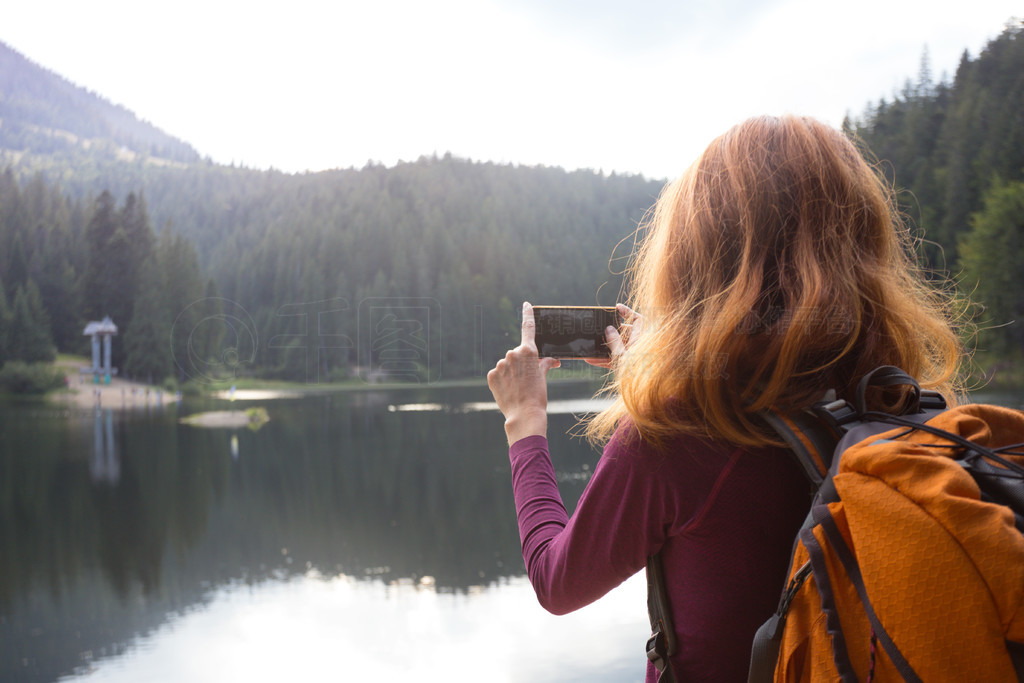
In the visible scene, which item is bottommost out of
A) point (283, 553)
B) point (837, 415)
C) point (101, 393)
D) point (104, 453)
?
point (283, 553)

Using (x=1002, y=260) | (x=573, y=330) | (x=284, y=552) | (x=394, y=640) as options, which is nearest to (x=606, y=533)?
(x=573, y=330)

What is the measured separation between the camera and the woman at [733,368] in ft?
1.72

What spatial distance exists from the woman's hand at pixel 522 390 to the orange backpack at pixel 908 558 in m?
0.27

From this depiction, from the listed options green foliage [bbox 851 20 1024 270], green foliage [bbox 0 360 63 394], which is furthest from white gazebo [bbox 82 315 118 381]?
green foliage [bbox 851 20 1024 270]

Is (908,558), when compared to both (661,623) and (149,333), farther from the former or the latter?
(149,333)

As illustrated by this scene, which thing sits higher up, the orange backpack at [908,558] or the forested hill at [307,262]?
the forested hill at [307,262]

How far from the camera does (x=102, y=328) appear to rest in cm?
2697

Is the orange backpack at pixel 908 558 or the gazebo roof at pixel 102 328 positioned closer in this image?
the orange backpack at pixel 908 558

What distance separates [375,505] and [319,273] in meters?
13.5

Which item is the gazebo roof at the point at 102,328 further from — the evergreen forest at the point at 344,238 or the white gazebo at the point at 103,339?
the evergreen forest at the point at 344,238

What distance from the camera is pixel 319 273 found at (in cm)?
3238

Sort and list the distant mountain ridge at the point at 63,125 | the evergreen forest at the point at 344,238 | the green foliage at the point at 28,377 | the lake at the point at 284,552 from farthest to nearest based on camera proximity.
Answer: the distant mountain ridge at the point at 63,125 → the green foliage at the point at 28,377 → the evergreen forest at the point at 344,238 → the lake at the point at 284,552

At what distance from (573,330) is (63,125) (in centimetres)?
4728

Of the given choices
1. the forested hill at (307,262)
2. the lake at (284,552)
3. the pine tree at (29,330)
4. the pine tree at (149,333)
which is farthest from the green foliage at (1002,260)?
the pine tree at (29,330)
